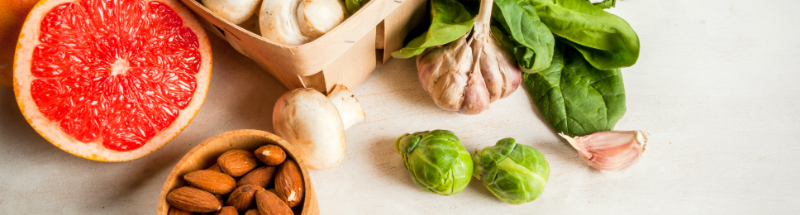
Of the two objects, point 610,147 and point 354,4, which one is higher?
point 354,4

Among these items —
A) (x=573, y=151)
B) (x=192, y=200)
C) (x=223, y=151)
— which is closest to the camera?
(x=192, y=200)

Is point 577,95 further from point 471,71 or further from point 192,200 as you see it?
point 192,200

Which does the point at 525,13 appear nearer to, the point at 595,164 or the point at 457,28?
Result: the point at 457,28

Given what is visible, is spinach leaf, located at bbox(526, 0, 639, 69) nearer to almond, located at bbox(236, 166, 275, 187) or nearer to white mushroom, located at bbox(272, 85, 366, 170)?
white mushroom, located at bbox(272, 85, 366, 170)

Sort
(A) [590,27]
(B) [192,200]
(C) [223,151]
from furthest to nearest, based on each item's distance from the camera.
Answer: (A) [590,27] → (C) [223,151] → (B) [192,200]

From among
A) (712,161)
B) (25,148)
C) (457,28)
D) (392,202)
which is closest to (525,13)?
(457,28)

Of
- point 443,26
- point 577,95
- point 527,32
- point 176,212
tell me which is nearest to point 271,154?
A: point 176,212

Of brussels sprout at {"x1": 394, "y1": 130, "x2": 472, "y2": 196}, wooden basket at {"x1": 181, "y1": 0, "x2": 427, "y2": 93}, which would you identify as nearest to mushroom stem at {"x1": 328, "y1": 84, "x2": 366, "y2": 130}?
wooden basket at {"x1": 181, "y1": 0, "x2": 427, "y2": 93}
